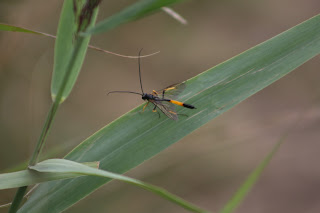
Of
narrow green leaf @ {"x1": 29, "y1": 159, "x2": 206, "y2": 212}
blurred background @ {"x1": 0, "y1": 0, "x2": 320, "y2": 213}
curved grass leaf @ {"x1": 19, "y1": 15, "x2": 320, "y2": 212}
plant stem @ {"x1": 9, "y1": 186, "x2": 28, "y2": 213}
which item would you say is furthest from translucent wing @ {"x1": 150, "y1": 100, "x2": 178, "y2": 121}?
blurred background @ {"x1": 0, "y1": 0, "x2": 320, "y2": 213}

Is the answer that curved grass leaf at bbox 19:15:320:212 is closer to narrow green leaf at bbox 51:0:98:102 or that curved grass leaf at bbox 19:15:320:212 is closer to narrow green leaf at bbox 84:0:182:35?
narrow green leaf at bbox 51:0:98:102

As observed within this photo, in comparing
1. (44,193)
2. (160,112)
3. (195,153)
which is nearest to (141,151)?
(160,112)

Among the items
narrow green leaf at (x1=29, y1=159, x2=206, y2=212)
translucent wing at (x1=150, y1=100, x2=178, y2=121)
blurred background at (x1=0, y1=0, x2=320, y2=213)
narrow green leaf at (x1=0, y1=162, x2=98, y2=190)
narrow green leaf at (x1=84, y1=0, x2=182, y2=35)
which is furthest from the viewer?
blurred background at (x1=0, y1=0, x2=320, y2=213)

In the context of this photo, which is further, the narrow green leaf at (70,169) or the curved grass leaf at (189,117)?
the curved grass leaf at (189,117)

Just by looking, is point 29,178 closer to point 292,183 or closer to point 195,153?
point 195,153

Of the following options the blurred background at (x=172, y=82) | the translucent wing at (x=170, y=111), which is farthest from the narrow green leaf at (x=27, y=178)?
the blurred background at (x=172, y=82)

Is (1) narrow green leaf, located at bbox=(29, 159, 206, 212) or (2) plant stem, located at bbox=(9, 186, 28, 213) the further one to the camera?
(2) plant stem, located at bbox=(9, 186, 28, 213)

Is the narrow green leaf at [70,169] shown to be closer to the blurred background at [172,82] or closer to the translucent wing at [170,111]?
the translucent wing at [170,111]

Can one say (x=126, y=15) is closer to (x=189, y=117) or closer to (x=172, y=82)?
(x=189, y=117)
